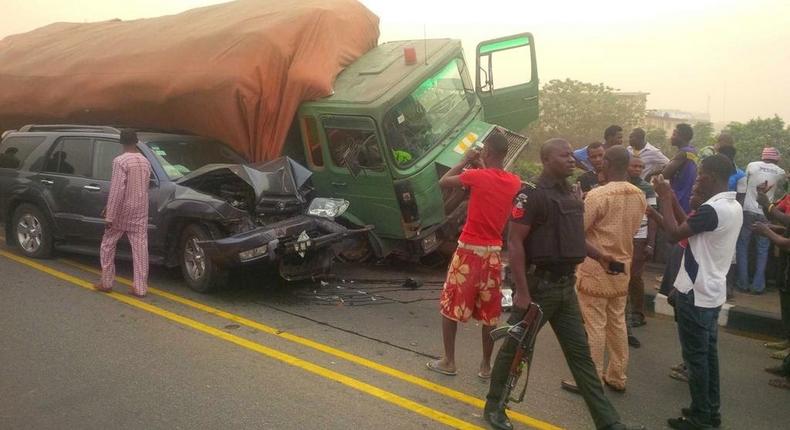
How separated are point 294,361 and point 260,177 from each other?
2393 mm

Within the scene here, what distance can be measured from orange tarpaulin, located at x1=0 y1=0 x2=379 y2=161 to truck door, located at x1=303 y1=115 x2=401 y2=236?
475 mm

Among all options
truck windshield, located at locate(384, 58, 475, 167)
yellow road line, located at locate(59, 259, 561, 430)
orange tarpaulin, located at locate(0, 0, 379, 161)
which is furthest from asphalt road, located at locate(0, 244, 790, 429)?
orange tarpaulin, located at locate(0, 0, 379, 161)

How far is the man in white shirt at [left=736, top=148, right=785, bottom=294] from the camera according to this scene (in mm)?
6934

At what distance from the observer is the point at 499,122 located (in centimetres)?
845

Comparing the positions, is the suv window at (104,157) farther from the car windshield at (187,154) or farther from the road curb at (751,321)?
the road curb at (751,321)

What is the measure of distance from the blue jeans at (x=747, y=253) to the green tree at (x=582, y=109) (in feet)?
41.8

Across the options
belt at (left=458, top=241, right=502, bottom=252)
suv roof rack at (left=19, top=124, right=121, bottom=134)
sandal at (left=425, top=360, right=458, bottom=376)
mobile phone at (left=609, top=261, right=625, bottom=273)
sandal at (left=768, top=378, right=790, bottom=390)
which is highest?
suv roof rack at (left=19, top=124, right=121, bottom=134)

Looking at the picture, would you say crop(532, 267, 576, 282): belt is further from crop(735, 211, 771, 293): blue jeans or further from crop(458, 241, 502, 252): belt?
crop(735, 211, 771, 293): blue jeans

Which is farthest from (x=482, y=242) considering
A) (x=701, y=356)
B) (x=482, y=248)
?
(x=701, y=356)

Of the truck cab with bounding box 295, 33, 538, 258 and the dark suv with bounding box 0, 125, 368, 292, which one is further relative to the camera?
the truck cab with bounding box 295, 33, 538, 258

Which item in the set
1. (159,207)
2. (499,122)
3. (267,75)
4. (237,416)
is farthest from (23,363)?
(499,122)

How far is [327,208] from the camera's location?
665 centimetres

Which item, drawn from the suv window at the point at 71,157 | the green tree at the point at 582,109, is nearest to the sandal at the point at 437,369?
the suv window at the point at 71,157

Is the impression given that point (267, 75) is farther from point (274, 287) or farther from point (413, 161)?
point (274, 287)
